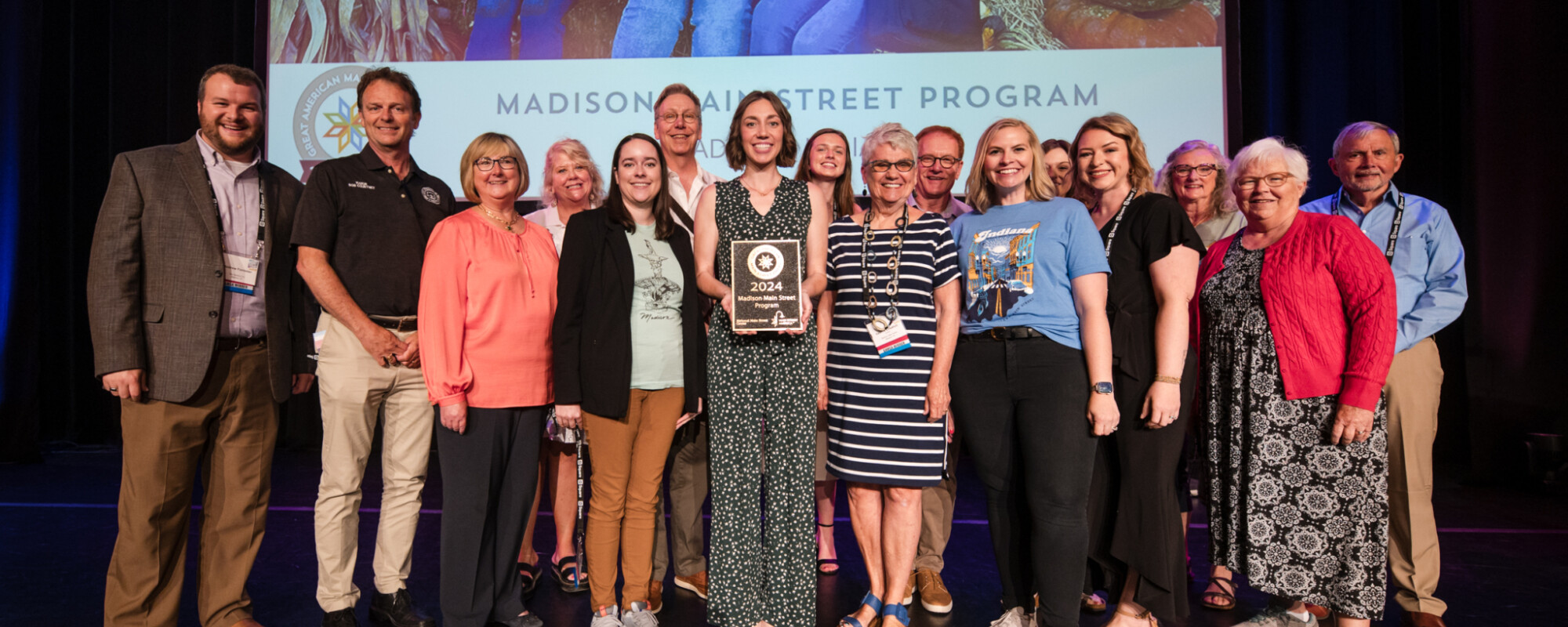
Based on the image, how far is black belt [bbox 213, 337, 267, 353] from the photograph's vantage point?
7.33 ft

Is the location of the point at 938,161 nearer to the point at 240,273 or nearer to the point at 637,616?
the point at 637,616

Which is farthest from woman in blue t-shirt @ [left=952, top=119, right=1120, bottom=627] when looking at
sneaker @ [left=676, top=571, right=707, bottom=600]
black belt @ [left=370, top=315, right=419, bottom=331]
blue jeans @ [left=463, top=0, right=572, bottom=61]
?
blue jeans @ [left=463, top=0, right=572, bottom=61]

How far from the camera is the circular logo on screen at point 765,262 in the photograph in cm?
206

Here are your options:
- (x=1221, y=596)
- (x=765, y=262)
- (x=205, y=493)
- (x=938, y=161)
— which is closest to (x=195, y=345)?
(x=205, y=493)

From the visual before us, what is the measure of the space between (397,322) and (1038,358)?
6.37 feet

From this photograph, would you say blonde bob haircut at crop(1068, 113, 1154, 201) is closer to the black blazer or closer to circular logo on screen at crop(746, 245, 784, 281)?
circular logo on screen at crop(746, 245, 784, 281)

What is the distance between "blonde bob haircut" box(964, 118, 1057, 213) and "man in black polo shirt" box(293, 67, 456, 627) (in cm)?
176

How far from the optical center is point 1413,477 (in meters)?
2.50

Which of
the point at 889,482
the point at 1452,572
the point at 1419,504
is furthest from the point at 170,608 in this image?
the point at 1452,572

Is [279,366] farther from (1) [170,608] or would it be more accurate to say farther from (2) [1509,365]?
(2) [1509,365]

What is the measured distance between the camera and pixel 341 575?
232 cm

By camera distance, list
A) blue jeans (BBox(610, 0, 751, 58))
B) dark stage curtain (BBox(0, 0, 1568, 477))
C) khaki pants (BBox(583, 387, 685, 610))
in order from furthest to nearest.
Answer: blue jeans (BBox(610, 0, 751, 58)) < dark stage curtain (BBox(0, 0, 1568, 477)) < khaki pants (BBox(583, 387, 685, 610))

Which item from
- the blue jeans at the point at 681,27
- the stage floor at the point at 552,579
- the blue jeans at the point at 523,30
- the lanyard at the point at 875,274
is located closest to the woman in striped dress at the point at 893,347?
the lanyard at the point at 875,274

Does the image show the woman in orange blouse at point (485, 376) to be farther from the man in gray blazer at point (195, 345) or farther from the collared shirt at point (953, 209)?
the collared shirt at point (953, 209)
